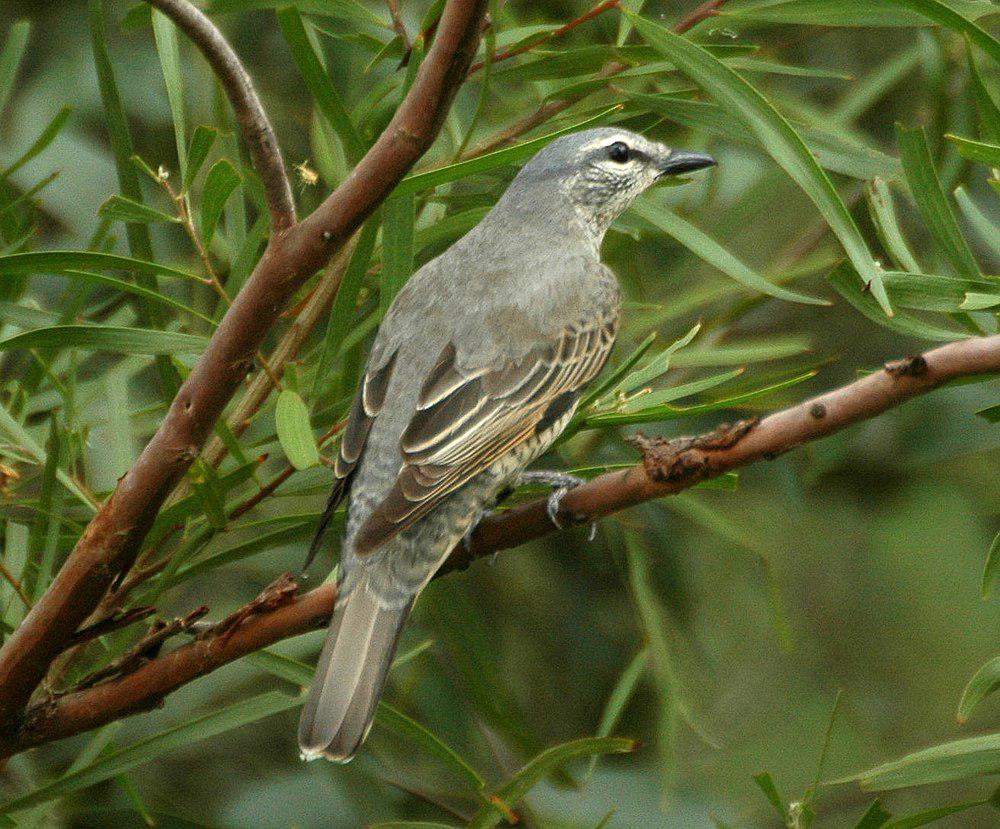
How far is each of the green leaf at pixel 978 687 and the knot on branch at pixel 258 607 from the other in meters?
1.04

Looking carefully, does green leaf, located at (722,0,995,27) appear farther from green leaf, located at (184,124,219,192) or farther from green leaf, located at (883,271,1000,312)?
green leaf, located at (184,124,219,192)

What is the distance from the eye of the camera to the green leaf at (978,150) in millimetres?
2062

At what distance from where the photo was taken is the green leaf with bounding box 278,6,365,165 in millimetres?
2266

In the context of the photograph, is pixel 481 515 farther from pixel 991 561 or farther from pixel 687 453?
pixel 991 561

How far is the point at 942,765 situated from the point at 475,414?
1206mm

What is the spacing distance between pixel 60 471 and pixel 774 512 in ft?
9.53

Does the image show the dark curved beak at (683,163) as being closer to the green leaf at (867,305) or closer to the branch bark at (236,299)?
the green leaf at (867,305)

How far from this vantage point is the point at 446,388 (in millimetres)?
3082

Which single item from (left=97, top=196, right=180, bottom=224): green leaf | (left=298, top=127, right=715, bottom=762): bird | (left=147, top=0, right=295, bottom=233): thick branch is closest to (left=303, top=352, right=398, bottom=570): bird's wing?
(left=298, top=127, right=715, bottom=762): bird

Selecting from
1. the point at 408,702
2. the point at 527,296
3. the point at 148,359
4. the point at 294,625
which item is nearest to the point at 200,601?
the point at 408,702

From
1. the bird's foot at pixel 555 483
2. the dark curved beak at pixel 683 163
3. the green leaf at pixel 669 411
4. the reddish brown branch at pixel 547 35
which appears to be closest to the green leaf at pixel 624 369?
the green leaf at pixel 669 411

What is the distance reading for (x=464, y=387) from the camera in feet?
10.2

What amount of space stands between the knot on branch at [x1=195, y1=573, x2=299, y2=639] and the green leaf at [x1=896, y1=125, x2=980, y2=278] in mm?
1193

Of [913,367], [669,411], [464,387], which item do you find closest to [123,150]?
[464,387]
